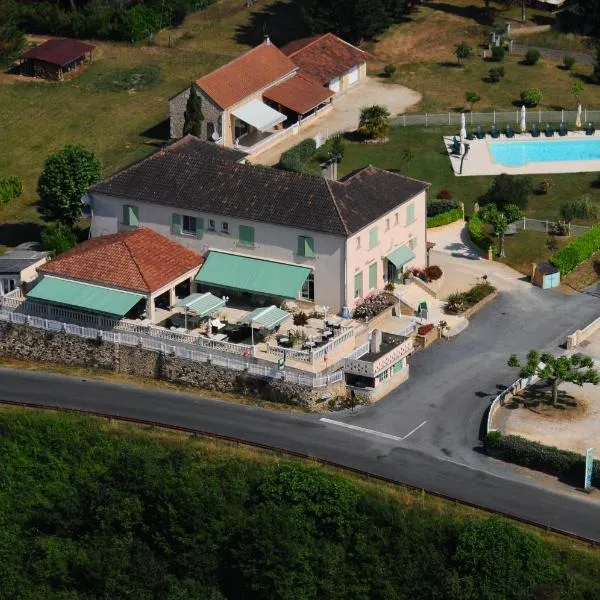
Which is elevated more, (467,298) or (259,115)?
(259,115)

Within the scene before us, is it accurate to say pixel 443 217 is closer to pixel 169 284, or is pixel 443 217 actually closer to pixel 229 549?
pixel 169 284

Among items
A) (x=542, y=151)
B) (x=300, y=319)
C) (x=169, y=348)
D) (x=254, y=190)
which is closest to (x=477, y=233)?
(x=542, y=151)

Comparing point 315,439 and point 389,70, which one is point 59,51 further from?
point 315,439

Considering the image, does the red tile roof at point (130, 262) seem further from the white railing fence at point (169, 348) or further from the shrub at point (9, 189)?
the shrub at point (9, 189)

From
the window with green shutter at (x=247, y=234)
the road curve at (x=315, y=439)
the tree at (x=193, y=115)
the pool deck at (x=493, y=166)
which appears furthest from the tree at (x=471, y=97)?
the road curve at (x=315, y=439)

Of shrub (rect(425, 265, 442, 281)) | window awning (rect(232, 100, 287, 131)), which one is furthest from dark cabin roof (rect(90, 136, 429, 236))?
window awning (rect(232, 100, 287, 131))

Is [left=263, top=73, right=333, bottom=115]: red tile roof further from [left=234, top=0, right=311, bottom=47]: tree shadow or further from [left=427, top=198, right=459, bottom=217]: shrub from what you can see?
[left=427, top=198, right=459, bottom=217]: shrub
